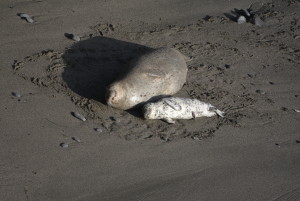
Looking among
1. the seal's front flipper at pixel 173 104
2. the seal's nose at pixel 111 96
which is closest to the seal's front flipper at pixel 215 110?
the seal's front flipper at pixel 173 104

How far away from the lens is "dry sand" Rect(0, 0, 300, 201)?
5.66 meters

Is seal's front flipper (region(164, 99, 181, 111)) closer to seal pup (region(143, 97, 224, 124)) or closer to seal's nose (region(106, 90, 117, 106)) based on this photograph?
seal pup (region(143, 97, 224, 124))

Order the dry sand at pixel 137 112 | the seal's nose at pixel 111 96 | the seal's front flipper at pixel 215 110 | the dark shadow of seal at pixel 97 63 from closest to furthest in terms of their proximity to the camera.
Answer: the dry sand at pixel 137 112, the seal's nose at pixel 111 96, the seal's front flipper at pixel 215 110, the dark shadow of seal at pixel 97 63

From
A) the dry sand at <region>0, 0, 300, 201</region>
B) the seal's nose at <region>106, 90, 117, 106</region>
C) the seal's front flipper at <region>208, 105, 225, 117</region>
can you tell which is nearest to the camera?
the dry sand at <region>0, 0, 300, 201</region>

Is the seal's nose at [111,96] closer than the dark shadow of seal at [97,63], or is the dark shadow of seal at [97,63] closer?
the seal's nose at [111,96]

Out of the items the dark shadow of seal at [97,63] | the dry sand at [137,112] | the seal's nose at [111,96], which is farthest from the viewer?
the dark shadow of seal at [97,63]

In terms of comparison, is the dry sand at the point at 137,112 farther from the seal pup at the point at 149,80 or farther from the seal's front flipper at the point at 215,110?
the seal pup at the point at 149,80

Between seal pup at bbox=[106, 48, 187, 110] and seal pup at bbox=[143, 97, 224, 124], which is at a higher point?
seal pup at bbox=[106, 48, 187, 110]

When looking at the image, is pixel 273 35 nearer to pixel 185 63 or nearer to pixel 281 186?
pixel 185 63

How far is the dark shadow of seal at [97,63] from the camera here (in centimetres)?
696

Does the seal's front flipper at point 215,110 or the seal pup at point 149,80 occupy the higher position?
the seal pup at point 149,80

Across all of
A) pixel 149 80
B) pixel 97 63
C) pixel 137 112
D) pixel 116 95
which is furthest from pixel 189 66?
pixel 116 95

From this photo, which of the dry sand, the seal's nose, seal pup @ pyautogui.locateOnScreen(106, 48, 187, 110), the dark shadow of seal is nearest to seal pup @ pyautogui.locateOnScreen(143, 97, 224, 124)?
the dry sand

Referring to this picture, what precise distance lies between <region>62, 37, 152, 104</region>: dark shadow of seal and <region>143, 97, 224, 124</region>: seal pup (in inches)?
25.6
